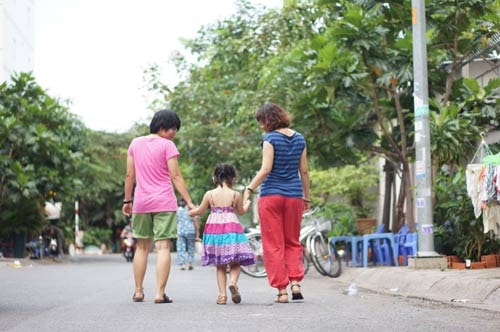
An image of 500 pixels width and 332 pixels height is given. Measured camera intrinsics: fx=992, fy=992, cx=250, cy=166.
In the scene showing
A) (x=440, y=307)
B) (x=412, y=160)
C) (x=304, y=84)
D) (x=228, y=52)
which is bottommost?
(x=440, y=307)

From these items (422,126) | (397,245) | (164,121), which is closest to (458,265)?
(422,126)

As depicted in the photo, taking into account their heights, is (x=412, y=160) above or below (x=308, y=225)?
above

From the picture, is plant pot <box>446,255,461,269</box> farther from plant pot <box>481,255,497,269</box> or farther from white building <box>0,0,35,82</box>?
white building <box>0,0,35,82</box>

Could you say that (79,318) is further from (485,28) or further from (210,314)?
(485,28)

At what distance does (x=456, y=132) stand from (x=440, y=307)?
6.56 metres

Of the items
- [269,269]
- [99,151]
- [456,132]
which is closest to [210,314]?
[269,269]

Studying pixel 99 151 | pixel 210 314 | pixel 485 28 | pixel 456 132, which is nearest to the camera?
pixel 210 314

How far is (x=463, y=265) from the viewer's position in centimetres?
1427

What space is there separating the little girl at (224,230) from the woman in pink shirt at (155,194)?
0.32 meters

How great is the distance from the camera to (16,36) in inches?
1499

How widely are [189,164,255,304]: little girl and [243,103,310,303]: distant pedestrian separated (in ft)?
0.80

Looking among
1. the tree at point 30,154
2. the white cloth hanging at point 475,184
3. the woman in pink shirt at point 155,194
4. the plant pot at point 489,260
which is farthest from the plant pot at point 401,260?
the tree at point 30,154

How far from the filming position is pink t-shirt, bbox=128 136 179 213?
1003 cm

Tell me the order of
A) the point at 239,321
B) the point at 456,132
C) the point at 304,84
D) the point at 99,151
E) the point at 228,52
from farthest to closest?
the point at 99,151 → the point at 228,52 → the point at 304,84 → the point at 456,132 → the point at 239,321
